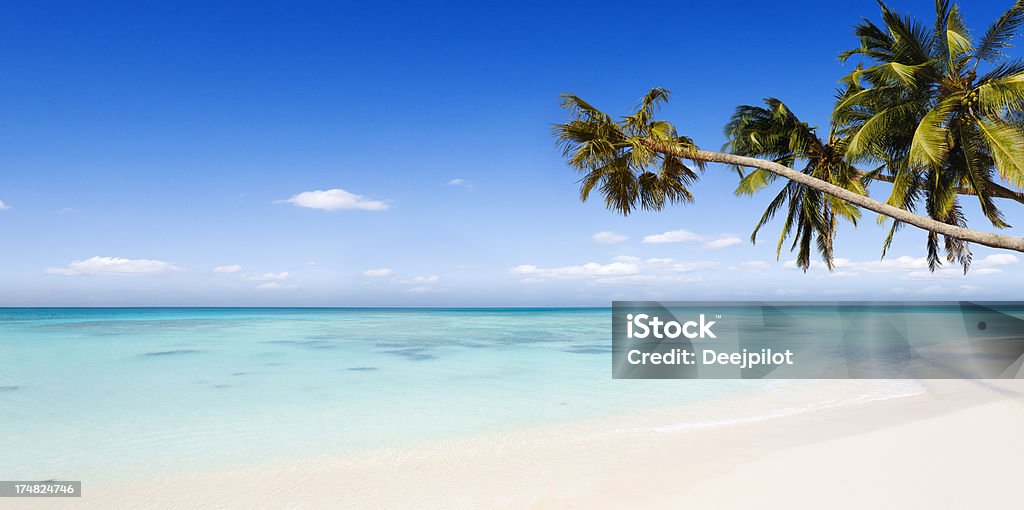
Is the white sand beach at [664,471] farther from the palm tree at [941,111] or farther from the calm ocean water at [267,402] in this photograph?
the palm tree at [941,111]

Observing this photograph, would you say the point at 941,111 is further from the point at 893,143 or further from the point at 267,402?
the point at 267,402

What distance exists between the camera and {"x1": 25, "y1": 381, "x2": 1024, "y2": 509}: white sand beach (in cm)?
421

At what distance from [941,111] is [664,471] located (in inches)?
311

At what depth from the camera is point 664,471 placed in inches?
191

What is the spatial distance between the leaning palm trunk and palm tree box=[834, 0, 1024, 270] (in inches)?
33.9

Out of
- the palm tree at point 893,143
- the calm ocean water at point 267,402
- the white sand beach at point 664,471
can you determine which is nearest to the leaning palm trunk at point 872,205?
the palm tree at point 893,143

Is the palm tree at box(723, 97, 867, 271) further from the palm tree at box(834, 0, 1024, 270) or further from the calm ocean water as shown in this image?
the calm ocean water

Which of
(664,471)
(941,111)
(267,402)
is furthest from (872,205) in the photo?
(267,402)

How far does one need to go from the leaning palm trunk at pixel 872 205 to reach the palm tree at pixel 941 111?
86 centimetres

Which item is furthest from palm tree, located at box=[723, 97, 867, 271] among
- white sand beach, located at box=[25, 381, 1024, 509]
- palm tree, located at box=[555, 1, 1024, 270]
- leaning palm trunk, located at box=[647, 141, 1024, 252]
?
white sand beach, located at box=[25, 381, 1024, 509]

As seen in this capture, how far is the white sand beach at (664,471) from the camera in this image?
13.8 ft

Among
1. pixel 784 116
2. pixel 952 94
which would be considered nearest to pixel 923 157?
pixel 952 94

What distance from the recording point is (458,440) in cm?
645

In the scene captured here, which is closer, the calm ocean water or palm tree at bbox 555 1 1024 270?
the calm ocean water
